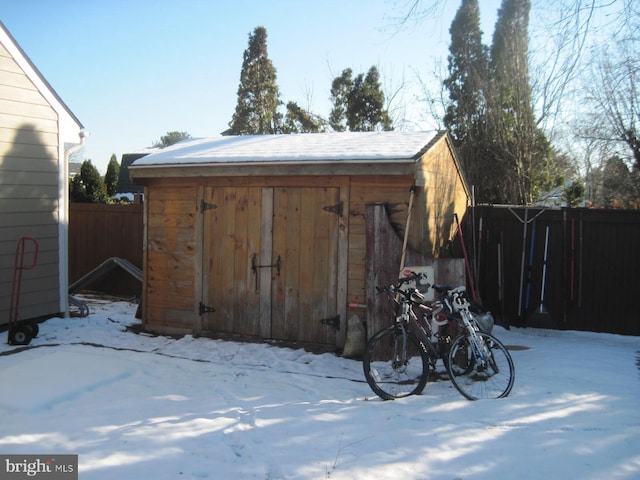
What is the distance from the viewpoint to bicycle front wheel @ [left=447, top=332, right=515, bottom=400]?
15.8ft

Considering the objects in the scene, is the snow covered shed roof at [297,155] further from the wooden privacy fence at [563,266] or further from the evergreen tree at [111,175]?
the evergreen tree at [111,175]

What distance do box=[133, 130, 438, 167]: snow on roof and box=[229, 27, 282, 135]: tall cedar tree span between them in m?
19.1

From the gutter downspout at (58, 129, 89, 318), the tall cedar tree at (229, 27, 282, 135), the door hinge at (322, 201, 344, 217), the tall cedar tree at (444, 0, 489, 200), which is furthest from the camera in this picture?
the tall cedar tree at (229, 27, 282, 135)

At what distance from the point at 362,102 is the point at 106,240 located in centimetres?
1216

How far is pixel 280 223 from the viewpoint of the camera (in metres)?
7.05

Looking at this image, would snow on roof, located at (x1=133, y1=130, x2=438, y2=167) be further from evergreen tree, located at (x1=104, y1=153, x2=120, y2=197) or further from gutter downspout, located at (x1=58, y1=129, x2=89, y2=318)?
evergreen tree, located at (x1=104, y1=153, x2=120, y2=197)

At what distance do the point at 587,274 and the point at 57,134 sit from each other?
26.7ft

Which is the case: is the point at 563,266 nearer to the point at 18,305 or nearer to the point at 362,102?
the point at 18,305

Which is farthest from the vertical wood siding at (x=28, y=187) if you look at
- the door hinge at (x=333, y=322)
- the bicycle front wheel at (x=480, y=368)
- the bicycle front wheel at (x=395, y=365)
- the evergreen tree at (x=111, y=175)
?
the evergreen tree at (x=111, y=175)

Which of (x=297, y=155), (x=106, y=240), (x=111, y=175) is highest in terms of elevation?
(x=111, y=175)

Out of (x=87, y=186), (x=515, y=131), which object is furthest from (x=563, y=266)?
(x=87, y=186)

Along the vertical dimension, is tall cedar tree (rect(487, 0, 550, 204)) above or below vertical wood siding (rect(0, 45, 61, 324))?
above

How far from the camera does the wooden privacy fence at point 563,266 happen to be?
7895mm

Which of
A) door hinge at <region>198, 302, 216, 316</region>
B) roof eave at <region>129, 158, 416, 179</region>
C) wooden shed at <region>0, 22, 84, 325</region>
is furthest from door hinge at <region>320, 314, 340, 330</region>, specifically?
wooden shed at <region>0, 22, 84, 325</region>
